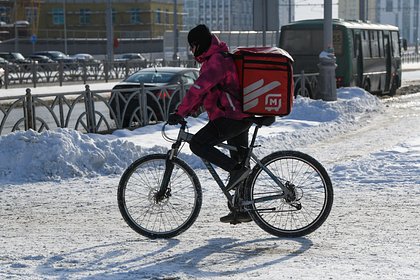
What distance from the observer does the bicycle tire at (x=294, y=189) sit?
7.41 m

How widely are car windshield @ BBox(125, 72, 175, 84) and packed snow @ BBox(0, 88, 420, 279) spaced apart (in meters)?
5.19

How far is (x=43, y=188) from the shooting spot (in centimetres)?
1053

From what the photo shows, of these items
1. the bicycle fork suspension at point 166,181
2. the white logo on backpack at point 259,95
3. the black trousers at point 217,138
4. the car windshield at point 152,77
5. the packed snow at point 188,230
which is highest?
the white logo on backpack at point 259,95

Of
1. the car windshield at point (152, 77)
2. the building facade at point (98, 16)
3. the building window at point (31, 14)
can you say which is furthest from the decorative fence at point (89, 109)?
the building facade at point (98, 16)

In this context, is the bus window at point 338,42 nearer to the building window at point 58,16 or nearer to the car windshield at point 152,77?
the car windshield at point 152,77

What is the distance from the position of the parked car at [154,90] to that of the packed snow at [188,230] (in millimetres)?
2273

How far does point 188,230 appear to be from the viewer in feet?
25.6

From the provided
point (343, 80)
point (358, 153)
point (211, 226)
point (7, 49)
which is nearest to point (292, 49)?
point (343, 80)

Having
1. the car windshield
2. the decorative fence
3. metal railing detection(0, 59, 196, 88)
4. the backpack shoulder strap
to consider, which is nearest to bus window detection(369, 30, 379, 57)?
the car windshield

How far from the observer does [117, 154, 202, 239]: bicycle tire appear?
7.48 metres

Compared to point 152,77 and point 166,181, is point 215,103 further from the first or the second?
point 152,77

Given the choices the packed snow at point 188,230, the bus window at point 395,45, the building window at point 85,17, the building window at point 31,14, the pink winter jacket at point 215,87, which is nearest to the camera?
the packed snow at point 188,230

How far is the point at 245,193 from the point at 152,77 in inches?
529

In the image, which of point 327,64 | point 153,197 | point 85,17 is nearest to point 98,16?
point 85,17
